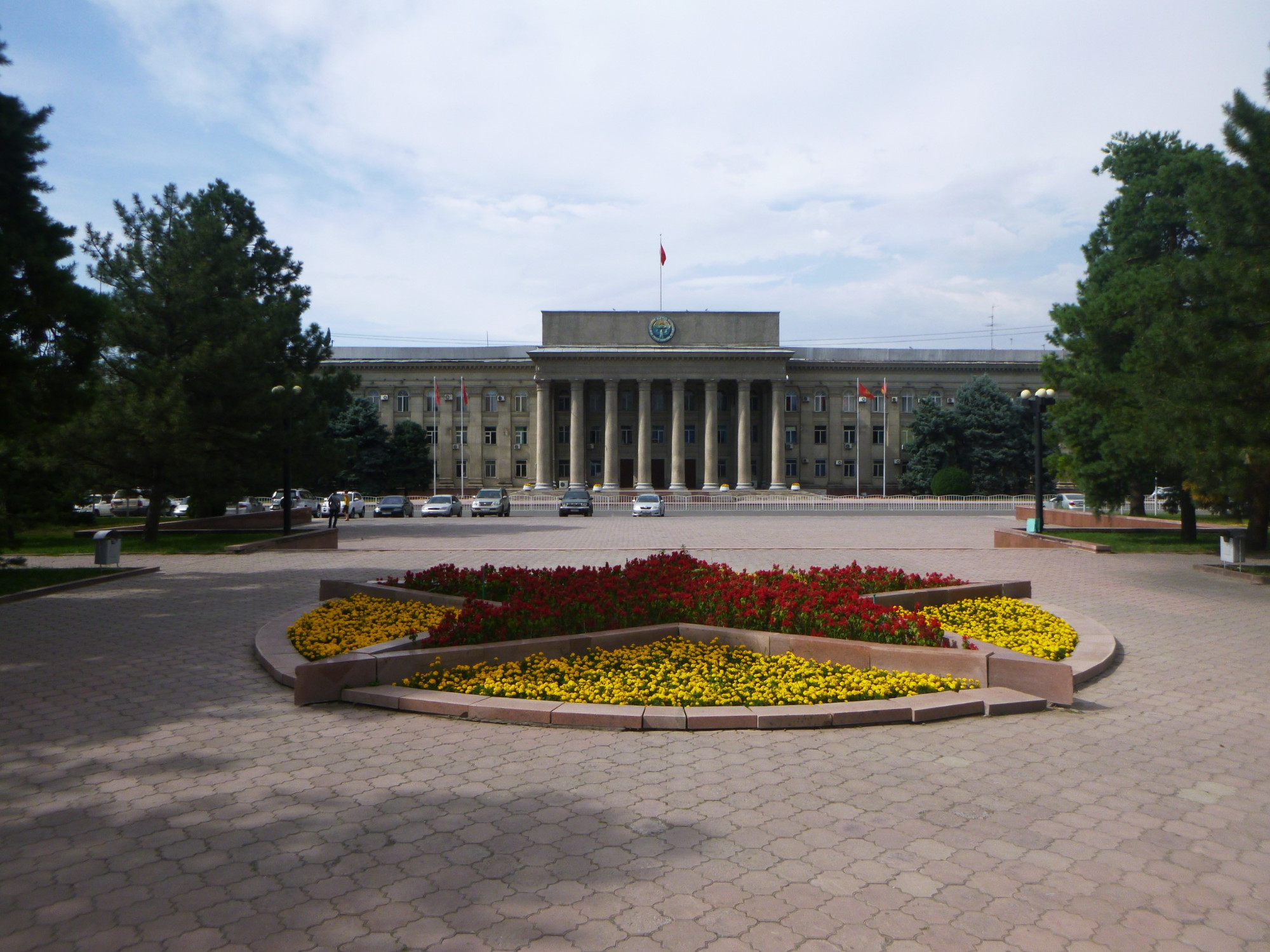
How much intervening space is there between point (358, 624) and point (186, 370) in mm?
15749

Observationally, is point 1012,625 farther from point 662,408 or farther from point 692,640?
point 662,408

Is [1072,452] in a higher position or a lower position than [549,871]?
higher

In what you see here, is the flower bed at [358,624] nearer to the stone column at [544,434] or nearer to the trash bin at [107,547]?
the trash bin at [107,547]

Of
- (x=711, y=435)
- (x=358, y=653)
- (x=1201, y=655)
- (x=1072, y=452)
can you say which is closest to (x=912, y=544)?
(x=1072, y=452)

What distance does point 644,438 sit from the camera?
73750 mm

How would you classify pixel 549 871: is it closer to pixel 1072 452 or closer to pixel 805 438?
pixel 1072 452

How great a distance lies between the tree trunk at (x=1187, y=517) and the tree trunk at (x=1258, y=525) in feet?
9.43

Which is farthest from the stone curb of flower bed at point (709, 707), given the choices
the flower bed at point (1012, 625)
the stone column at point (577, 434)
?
the stone column at point (577, 434)

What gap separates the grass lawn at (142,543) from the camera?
877 inches

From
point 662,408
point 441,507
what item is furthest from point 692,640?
point 662,408

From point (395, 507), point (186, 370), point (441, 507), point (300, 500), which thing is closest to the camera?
point (186, 370)

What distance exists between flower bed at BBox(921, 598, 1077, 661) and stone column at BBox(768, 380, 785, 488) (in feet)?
200

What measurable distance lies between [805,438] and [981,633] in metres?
70.7

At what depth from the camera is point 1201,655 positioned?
977cm
